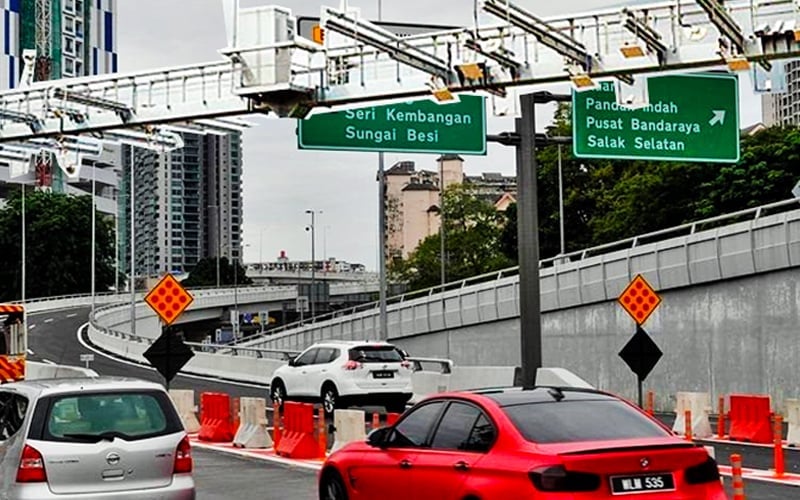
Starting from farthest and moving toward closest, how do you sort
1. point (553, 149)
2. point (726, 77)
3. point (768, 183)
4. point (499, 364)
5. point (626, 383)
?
point (553, 149), point (768, 183), point (499, 364), point (626, 383), point (726, 77)

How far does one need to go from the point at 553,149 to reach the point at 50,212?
171 feet

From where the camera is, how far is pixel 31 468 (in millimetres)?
10773

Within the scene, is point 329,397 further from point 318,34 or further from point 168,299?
point 318,34

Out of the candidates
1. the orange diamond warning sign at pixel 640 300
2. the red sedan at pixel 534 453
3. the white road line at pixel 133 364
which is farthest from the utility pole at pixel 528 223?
the white road line at pixel 133 364

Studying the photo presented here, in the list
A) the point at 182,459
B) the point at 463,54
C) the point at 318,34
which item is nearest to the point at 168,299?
the point at 318,34

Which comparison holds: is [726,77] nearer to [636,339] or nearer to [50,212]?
[636,339]

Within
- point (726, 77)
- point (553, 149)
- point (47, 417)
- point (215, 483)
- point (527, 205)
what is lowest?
point (215, 483)

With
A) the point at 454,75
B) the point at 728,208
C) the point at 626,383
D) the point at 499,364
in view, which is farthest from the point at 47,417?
the point at 728,208

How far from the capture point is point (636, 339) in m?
20.3

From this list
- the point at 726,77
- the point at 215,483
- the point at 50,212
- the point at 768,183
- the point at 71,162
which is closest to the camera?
the point at 215,483

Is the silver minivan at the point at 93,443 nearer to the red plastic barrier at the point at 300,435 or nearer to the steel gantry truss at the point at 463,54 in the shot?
the steel gantry truss at the point at 463,54

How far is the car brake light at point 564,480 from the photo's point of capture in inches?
338

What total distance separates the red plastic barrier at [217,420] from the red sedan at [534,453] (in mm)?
11576

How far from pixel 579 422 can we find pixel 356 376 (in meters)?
16.7
